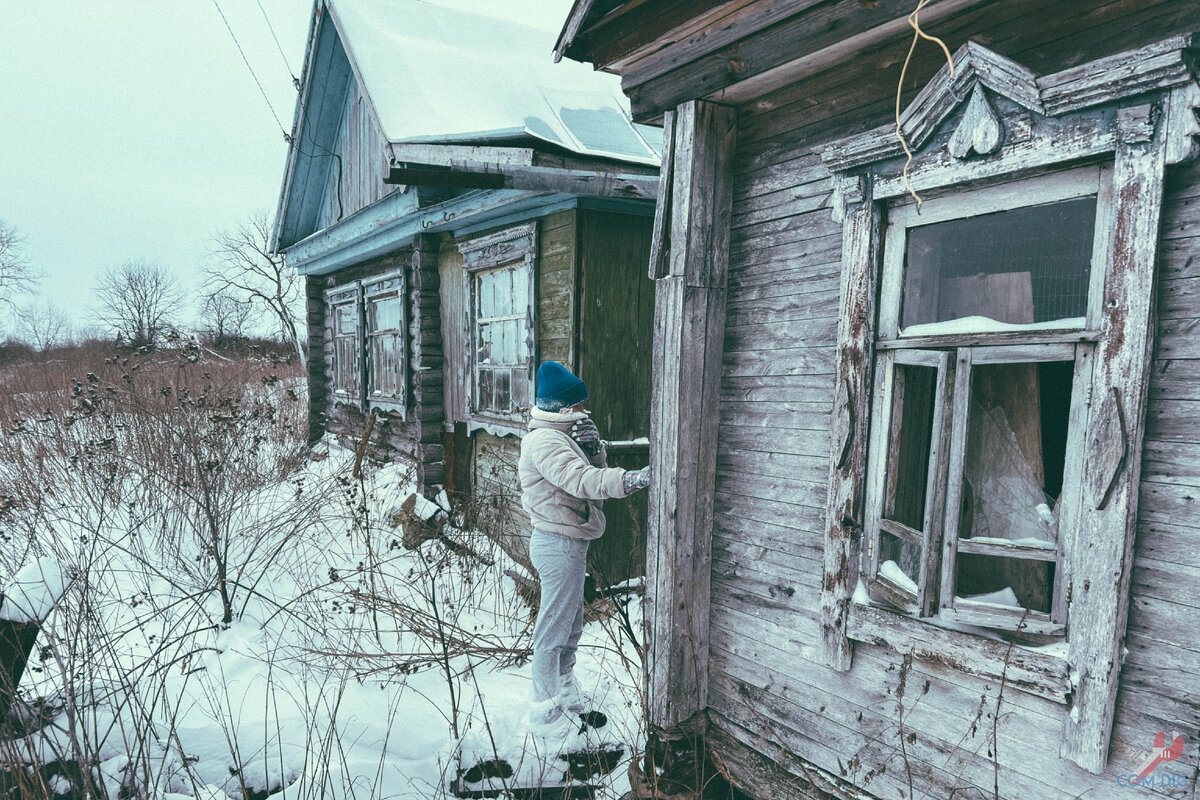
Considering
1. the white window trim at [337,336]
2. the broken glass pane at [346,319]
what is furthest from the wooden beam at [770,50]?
the broken glass pane at [346,319]

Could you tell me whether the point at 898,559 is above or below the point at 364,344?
below

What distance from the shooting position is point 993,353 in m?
2.12

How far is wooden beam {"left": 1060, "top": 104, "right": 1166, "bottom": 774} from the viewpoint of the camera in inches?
71.2

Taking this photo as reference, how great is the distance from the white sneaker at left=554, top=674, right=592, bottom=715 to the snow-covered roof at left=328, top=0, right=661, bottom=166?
365cm

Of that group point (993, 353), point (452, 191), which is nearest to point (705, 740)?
point (993, 353)

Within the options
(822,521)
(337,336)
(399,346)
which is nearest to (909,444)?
(822,521)

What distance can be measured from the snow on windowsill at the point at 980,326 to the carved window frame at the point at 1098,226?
34 mm

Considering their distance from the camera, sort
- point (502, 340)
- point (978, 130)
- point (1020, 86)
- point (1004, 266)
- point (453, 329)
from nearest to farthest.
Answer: point (1020, 86)
point (978, 130)
point (1004, 266)
point (502, 340)
point (453, 329)

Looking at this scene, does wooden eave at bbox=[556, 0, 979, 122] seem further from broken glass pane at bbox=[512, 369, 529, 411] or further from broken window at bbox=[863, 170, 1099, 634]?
broken glass pane at bbox=[512, 369, 529, 411]

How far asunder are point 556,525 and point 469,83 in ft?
16.5

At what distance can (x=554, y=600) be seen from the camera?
3.57m

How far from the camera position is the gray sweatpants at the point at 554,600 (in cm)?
355

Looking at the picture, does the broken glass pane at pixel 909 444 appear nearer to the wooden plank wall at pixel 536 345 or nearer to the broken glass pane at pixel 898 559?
the broken glass pane at pixel 898 559

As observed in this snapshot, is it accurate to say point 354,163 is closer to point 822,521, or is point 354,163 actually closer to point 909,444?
point 822,521
